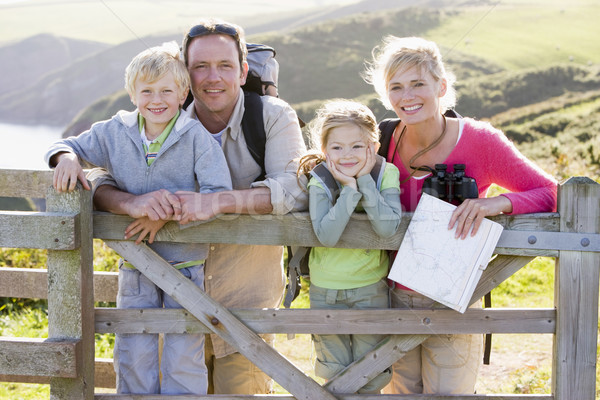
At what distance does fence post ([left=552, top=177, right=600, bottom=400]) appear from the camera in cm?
318

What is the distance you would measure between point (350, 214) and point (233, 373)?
1.73m

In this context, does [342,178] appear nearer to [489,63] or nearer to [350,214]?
[350,214]

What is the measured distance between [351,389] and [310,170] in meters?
1.25

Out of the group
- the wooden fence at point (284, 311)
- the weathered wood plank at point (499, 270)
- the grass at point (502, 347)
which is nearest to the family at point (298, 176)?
the wooden fence at point (284, 311)

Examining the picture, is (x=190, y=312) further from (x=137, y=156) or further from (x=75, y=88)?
(x=75, y=88)

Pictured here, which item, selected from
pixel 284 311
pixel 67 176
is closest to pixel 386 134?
pixel 284 311

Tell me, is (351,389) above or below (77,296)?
below

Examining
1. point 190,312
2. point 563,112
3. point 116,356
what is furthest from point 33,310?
point 563,112

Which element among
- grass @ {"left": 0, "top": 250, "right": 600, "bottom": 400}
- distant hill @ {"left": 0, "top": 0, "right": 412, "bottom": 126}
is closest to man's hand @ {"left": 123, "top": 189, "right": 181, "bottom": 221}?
grass @ {"left": 0, "top": 250, "right": 600, "bottom": 400}

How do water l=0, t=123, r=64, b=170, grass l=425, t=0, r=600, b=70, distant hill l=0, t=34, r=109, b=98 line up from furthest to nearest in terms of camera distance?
distant hill l=0, t=34, r=109, b=98 → grass l=425, t=0, r=600, b=70 → water l=0, t=123, r=64, b=170

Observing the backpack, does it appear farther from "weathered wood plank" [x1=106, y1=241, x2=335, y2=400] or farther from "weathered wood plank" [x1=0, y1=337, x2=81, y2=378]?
"weathered wood plank" [x1=0, y1=337, x2=81, y2=378]

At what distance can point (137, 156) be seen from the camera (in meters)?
3.52

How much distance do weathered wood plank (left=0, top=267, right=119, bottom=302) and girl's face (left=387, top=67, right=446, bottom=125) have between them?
2555 mm

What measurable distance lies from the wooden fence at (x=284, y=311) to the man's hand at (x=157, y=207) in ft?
0.44
